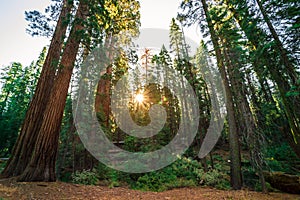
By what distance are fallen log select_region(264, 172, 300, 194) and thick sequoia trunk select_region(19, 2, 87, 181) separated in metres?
7.70

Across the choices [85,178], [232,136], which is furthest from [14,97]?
[232,136]

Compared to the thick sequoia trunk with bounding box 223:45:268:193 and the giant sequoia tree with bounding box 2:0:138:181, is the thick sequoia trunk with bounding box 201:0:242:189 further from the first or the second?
the giant sequoia tree with bounding box 2:0:138:181

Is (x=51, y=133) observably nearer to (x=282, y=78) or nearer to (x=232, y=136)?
(x=232, y=136)

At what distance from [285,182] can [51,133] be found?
877 centimetres

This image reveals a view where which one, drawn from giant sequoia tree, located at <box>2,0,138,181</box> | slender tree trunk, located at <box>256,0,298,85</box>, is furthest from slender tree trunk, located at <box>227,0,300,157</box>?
giant sequoia tree, located at <box>2,0,138,181</box>

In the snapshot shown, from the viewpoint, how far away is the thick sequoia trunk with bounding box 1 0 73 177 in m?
5.01

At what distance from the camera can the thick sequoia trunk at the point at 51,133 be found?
4672 millimetres

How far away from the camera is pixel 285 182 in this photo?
6.52m

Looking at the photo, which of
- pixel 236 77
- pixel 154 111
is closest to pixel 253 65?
pixel 236 77

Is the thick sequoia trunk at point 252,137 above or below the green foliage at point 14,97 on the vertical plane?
below

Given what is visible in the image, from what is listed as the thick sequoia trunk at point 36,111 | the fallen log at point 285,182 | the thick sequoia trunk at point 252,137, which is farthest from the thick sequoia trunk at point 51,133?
the fallen log at point 285,182

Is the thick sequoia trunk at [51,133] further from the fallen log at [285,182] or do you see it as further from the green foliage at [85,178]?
the fallen log at [285,182]

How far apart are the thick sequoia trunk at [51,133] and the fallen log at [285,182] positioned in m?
7.70

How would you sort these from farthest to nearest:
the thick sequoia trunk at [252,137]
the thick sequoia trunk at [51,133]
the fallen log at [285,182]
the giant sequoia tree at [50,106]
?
the fallen log at [285,182] < the thick sequoia trunk at [252,137] < the giant sequoia tree at [50,106] < the thick sequoia trunk at [51,133]
